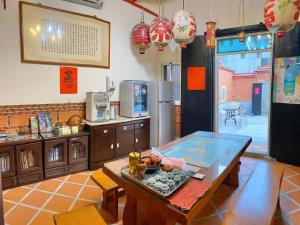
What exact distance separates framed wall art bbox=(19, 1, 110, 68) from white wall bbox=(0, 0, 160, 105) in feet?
0.34

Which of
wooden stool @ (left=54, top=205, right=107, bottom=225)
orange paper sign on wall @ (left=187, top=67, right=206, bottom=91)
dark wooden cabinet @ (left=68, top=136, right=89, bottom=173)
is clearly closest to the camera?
wooden stool @ (left=54, top=205, right=107, bottom=225)

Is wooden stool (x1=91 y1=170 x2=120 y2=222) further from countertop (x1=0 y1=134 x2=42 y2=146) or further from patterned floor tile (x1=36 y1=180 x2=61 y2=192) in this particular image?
countertop (x1=0 y1=134 x2=42 y2=146)

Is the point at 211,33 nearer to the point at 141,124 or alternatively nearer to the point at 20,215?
the point at 141,124

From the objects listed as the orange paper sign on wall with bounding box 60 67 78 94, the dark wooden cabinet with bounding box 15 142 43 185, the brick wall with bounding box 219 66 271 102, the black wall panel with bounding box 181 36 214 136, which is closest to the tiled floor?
the dark wooden cabinet with bounding box 15 142 43 185

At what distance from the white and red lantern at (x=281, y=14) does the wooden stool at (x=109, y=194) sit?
2280mm

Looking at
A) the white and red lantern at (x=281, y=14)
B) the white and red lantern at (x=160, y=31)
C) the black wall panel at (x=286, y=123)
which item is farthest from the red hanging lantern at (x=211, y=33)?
the black wall panel at (x=286, y=123)

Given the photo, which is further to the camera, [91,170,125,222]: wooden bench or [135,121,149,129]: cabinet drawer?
[135,121,149,129]: cabinet drawer

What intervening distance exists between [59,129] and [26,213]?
1396mm

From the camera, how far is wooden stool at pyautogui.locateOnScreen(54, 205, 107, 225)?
1708 millimetres

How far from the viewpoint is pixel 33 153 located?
3.31m

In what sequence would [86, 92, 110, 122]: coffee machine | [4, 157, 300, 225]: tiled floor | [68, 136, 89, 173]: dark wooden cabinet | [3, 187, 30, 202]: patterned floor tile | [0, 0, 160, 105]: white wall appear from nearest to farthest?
1. [4, 157, 300, 225]: tiled floor
2. [3, 187, 30, 202]: patterned floor tile
3. [0, 0, 160, 105]: white wall
4. [68, 136, 89, 173]: dark wooden cabinet
5. [86, 92, 110, 122]: coffee machine

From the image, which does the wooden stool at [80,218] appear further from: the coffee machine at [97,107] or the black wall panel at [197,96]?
the black wall panel at [197,96]

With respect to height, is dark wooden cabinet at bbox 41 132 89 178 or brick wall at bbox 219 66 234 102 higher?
brick wall at bbox 219 66 234 102

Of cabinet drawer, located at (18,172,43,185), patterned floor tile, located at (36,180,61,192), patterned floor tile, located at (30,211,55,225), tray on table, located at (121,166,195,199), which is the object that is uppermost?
tray on table, located at (121,166,195,199)
